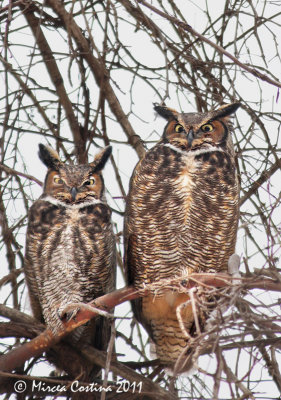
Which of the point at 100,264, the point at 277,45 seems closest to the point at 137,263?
the point at 100,264

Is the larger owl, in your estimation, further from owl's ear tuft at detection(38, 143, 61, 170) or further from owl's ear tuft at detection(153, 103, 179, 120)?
owl's ear tuft at detection(38, 143, 61, 170)

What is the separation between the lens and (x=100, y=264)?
11.1ft

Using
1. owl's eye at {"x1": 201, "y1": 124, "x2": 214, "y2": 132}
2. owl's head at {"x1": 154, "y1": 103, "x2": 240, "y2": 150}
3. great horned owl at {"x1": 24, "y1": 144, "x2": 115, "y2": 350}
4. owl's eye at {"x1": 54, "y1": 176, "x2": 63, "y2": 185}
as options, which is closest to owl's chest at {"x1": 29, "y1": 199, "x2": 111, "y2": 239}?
great horned owl at {"x1": 24, "y1": 144, "x2": 115, "y2": 350}

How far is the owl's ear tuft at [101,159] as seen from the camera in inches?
142

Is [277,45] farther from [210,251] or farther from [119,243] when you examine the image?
[119,243]

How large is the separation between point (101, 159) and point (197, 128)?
54 centimetres

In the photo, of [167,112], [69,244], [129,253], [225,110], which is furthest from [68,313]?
[225,110]

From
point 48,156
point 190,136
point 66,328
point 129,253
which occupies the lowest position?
point 66,328

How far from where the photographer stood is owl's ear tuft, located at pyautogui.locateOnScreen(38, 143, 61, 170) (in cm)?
363

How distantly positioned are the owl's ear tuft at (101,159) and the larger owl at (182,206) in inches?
9.4

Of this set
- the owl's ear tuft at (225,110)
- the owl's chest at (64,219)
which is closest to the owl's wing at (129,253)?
the owl's chest at (64,219)

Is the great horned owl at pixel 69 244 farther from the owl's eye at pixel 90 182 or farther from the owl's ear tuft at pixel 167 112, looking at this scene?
the owl's ear tuft at pixel 167 112

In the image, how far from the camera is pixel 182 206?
10.5 feet

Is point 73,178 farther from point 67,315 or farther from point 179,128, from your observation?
point 67,315
